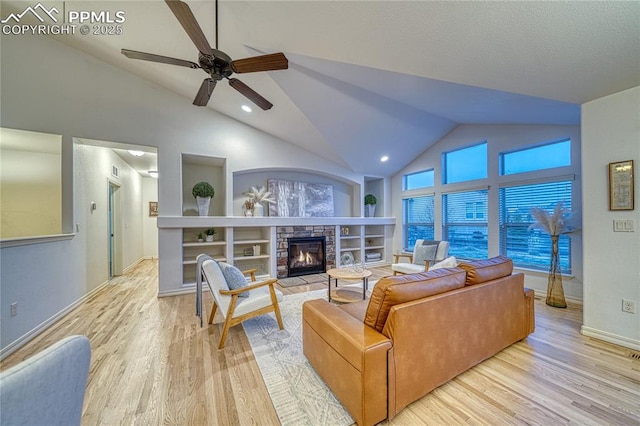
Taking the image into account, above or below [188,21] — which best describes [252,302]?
below

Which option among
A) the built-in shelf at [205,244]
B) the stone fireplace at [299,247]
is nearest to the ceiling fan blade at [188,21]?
the built-in shelf at [205,244]

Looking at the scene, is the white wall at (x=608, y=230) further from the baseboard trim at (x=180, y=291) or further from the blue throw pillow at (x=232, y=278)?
the baseboard trim at (x=180, y=291)

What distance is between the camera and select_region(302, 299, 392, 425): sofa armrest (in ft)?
4.52

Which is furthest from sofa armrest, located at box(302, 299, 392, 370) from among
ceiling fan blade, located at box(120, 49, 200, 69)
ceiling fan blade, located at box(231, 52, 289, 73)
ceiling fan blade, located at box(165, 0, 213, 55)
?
ceiling fan blade, located at box(120, 49, 200, 69)

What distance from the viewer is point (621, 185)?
2.35m

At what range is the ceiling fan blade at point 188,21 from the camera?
5.04 feet

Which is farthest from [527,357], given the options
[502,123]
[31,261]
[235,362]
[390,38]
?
[31,261]

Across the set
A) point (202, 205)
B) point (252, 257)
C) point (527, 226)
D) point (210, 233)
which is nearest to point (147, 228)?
point (210, 233)

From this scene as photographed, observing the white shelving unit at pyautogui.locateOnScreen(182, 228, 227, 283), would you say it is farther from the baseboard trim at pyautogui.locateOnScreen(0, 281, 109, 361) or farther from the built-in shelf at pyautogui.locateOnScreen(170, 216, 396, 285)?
the baseboard trim at pyautogui.locateOnScreen(0, 281, 109, 361)

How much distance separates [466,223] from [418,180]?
61.9 inches

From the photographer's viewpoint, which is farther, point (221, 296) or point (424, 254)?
point (424, 254)

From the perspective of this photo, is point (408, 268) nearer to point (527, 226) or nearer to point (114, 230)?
point (527, 226)

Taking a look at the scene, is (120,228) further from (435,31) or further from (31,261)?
(435,31)

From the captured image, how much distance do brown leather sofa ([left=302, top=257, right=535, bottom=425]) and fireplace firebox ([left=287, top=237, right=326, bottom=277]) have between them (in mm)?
3079
